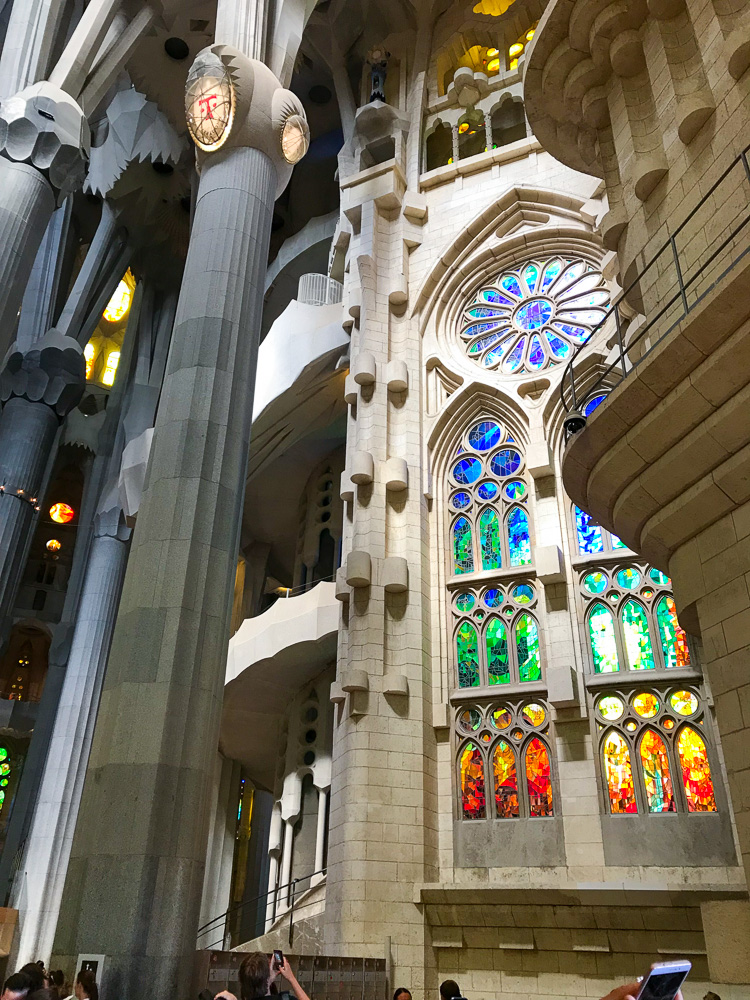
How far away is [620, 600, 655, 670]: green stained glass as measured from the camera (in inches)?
415

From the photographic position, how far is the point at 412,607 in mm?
11836

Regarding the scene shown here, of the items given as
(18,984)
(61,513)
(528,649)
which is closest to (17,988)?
(18,984)

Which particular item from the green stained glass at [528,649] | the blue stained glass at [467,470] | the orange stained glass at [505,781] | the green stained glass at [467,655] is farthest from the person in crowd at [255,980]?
the blue stained glass at [467,470]

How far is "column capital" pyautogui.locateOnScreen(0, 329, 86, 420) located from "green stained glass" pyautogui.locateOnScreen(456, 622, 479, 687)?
13.0 metres

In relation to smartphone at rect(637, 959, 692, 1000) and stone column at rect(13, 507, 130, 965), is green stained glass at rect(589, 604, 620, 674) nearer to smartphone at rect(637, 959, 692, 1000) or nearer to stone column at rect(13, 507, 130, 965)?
smartphone at rect(637, 959, 692, 1000)

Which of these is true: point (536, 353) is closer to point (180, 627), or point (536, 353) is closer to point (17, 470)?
point (180, 627)

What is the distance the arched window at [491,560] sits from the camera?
11.5 m

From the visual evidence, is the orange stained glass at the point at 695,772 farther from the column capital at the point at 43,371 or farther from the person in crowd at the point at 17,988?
the column capital at the point at 43,371

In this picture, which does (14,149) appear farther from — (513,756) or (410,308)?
(513,756)

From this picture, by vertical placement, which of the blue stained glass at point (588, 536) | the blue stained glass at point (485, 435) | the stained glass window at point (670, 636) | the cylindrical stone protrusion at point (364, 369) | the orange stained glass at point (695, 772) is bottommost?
the orange stained glass at point (695, 772)

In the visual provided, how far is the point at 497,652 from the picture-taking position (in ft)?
38.2

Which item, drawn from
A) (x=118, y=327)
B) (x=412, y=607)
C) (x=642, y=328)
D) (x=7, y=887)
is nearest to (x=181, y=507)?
(x=642, y=328)

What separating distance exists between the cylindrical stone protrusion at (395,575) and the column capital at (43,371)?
12.0 metres

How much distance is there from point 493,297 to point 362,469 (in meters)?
4.42
